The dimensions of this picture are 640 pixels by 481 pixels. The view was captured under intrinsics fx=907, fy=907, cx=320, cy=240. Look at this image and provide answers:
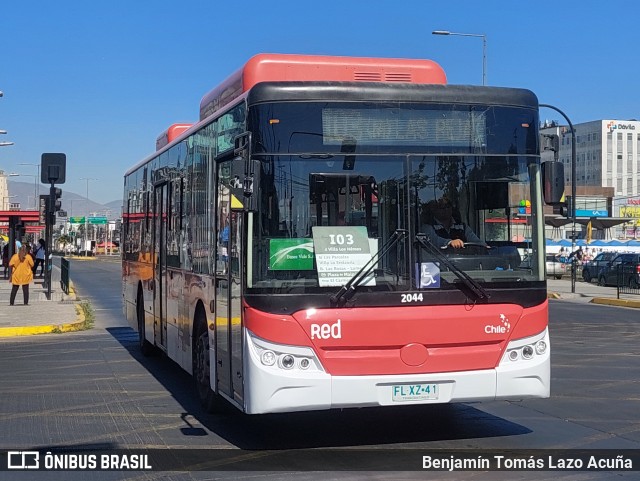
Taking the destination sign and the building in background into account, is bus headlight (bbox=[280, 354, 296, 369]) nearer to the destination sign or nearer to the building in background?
the destination sign

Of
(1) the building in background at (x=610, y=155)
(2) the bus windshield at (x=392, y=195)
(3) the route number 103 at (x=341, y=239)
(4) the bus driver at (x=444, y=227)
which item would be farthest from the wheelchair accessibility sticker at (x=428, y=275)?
(1) the building in background at (x=610, y=155)

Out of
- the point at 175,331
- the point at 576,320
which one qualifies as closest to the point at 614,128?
the point at 576,320

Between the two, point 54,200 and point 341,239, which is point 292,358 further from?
point 54,200

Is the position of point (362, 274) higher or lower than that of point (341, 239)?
lower

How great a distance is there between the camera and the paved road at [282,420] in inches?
320

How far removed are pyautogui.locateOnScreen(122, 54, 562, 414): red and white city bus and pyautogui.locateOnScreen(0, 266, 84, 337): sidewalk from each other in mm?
12712

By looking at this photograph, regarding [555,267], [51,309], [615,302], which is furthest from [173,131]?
[555,267]

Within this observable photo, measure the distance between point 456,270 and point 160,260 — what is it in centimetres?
A: 607

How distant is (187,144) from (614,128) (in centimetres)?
14896

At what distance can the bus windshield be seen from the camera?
755 centimetres

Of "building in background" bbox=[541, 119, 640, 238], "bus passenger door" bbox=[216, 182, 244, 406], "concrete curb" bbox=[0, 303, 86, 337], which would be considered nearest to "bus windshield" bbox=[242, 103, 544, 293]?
"bus passenger door" bbox=[216, 182, 244, 406]

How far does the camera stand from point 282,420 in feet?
30.8

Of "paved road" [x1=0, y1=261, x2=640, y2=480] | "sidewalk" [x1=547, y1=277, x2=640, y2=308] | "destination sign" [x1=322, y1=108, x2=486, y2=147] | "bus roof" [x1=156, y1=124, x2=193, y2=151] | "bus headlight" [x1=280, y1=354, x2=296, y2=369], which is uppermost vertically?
"bus roof" [x1=156, y1=124, x2=193, y2=151]

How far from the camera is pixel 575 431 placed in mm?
8688
